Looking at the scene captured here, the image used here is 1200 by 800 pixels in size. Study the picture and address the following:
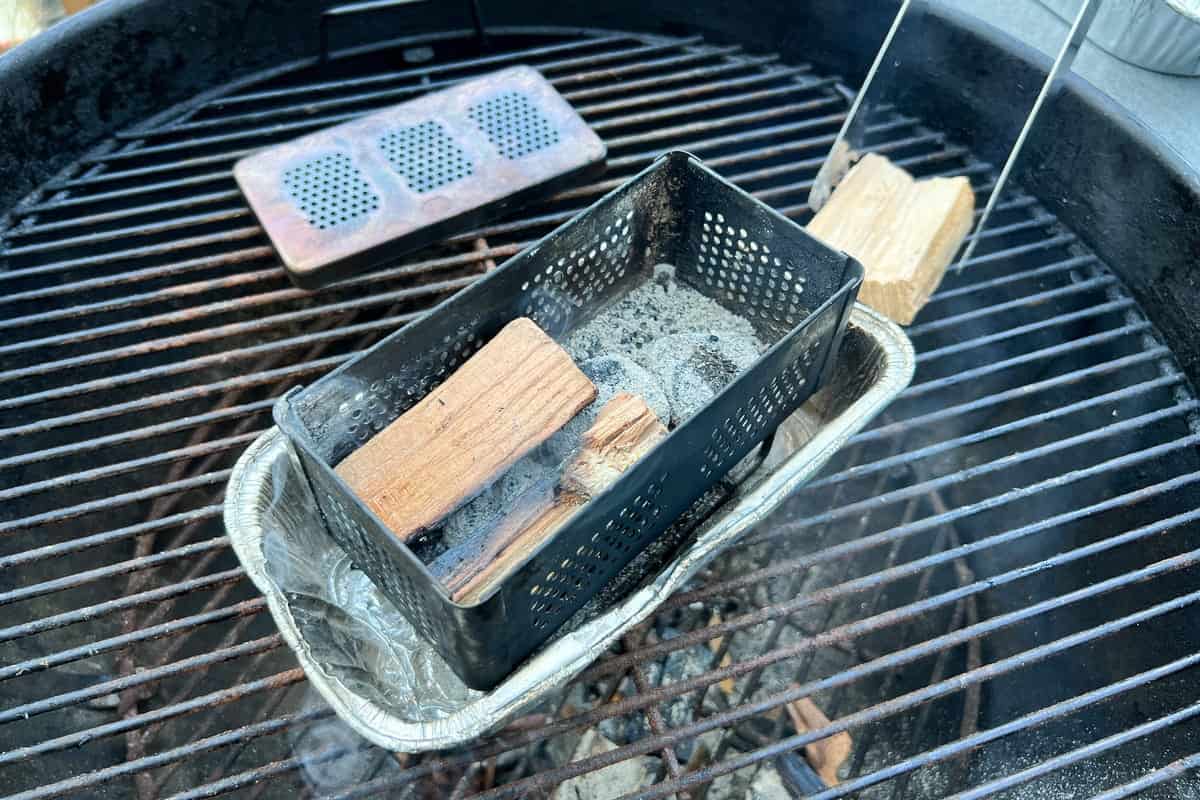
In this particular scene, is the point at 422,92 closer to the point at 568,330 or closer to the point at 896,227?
the point at 568,330

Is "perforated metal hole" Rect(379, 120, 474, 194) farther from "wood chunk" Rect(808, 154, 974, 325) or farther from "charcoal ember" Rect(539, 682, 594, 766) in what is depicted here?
"charcoal ember" Rect(539, 682, 594, 766)

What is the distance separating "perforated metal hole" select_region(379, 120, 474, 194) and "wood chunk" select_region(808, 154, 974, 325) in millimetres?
842

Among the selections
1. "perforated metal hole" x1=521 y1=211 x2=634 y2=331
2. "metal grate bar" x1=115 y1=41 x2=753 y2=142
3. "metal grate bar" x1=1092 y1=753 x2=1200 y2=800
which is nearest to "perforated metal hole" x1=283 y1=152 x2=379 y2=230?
"metal grate bar" x1=115 y1=41 x2=753 y2=142

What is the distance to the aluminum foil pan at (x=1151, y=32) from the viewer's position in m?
2.36

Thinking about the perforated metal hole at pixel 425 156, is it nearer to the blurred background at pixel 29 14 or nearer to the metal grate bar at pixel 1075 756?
the metal grate bar at pixel 1075 756

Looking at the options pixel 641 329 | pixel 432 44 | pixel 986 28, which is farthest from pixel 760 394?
pixel 432 44

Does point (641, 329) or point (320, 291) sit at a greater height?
point (641, 329)

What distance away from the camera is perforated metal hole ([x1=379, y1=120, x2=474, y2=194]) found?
2168 millimetres

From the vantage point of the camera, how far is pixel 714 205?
1.76 m

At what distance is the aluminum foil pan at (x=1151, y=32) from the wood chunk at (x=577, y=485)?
1.85 metres

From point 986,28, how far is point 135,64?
2.08m

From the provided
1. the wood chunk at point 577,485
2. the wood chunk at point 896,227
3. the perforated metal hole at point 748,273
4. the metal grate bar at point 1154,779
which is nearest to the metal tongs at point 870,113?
the wood chunk at point 896,227

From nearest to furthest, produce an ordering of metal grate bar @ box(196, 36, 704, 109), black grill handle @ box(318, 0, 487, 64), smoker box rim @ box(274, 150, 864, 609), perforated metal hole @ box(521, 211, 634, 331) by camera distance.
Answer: smoker box rim @ box(274, 150, 864, 609), perforated metal hole @ box(521, 211, 634, 331), black grill handle @ box(318, 0, 487, 64), metal grate bar @ box(196, 36, 704, 109)

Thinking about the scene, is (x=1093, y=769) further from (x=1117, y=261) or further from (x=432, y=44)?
(x=432, y=44)
